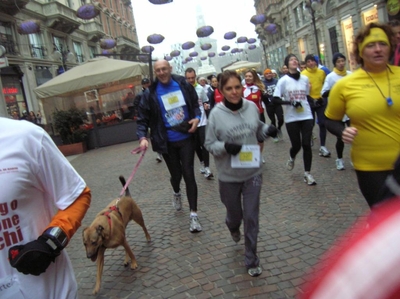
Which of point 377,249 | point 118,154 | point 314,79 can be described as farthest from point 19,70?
point 377,249

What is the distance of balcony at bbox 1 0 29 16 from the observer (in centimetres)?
2230

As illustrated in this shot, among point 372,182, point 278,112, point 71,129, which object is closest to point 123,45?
point 71,129

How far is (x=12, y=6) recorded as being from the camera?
23.0 m

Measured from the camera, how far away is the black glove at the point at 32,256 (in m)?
1.41

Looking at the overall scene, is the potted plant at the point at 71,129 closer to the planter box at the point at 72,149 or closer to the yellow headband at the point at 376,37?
the planter box at the point at 72,149

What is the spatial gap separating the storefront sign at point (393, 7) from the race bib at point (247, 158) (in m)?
17.5

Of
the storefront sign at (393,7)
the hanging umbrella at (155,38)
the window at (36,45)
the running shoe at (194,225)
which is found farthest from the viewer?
the window at (36,45)

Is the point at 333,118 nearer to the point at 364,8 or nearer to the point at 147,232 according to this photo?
the point at 147,232

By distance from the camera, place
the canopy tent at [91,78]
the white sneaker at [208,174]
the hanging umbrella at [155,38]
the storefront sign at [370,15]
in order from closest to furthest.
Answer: the white sneaker at [208,174]
the canopy tent at [91,78]
the storefront sign at [370,15]
the hanging umbrella at [155,38]

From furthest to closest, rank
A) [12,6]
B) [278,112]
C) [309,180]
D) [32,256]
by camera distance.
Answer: [12,6]
[278,112]
[309,180]
[32,256]

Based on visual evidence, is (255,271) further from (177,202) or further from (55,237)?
(177,202)

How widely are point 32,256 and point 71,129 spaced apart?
14.8 m

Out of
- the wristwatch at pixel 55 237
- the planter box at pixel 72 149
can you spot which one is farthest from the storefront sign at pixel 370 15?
the wristwatch at pixel 55 237

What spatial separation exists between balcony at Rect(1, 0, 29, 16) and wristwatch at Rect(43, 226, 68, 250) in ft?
79.5
